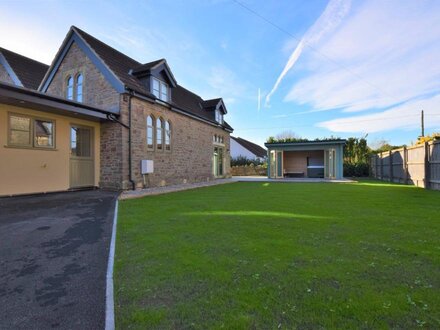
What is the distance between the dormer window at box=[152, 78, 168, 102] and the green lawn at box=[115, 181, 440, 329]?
9.76 meters

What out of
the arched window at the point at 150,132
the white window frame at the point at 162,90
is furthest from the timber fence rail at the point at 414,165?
the white window frame at the point at 162,90

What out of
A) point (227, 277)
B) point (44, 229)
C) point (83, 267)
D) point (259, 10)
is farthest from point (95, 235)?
point (259, 10)

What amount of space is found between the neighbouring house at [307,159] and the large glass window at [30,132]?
17108 millimetres

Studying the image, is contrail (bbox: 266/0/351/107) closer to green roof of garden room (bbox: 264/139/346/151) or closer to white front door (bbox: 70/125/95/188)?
white front door (bbox: 70/125/95/188)

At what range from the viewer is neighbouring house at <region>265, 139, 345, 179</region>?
72.5 feet

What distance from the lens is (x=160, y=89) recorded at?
14609 millimetres

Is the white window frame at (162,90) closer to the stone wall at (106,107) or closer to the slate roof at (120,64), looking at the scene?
the slate roof at (120,64)

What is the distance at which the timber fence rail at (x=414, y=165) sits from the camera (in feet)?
41.1

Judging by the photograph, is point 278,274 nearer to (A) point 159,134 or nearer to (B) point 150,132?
(B) point 150,132

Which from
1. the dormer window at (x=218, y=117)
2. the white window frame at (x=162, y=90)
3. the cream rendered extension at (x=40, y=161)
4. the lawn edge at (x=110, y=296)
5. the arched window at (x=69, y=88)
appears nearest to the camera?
the lawn edge at (x=110, y=296)

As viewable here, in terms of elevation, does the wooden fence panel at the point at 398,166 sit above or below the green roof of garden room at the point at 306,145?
below

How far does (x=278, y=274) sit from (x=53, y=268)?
2776mm

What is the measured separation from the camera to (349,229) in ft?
16.6

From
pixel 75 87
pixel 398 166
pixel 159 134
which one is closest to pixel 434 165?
pixel 398 166
